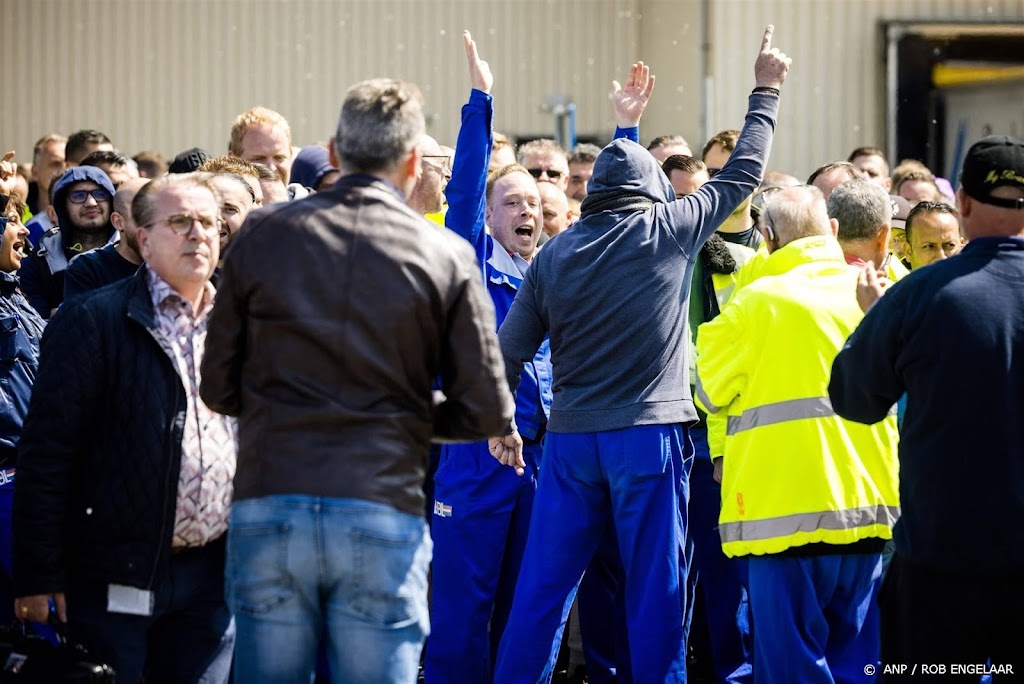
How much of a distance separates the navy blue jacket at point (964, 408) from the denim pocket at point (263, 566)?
5.36ft

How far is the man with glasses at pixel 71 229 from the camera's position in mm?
6367

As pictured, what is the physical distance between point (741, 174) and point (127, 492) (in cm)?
250

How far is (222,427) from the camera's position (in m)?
3.73

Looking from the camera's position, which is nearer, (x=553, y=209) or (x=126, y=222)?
(x=126, y=222)

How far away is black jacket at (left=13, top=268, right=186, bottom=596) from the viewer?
138 inches

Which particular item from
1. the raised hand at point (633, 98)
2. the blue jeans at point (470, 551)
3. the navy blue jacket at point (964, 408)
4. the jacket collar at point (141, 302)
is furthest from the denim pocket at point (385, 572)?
the raised hand at point (633, 98)

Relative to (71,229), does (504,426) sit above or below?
below

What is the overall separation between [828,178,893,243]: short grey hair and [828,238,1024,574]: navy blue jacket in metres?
1.40

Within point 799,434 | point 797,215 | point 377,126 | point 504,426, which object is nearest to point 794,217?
point 797,215

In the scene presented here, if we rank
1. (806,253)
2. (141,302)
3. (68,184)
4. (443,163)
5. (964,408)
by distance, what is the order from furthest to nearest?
1. (68,184)
2. (443,163)
3. (806,253)
4. (141,302)
5. (964,408)

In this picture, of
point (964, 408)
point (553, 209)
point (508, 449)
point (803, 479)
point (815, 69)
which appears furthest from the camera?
point (815, 69)

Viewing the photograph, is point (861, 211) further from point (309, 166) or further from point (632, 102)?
point (309, 166)

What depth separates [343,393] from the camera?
10.1 feet

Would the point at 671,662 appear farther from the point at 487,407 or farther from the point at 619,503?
the point at 487,407
